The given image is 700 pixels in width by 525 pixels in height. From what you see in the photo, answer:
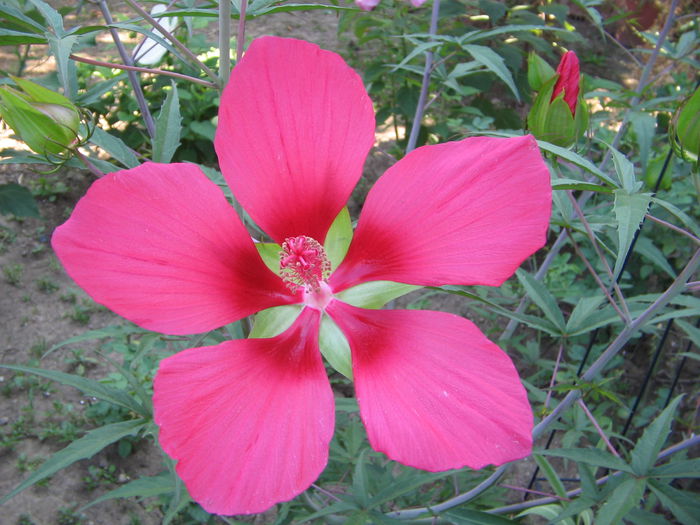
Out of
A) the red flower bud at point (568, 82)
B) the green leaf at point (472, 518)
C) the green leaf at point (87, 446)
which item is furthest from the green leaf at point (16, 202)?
the red flower bud at point (568, 82)

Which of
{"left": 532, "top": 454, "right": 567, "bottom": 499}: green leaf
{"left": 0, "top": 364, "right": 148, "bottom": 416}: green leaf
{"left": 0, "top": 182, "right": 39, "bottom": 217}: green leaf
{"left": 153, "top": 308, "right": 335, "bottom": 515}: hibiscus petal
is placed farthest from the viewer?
{"left": 0, "top": 182, "right": 39, "bottom": 217}: green leaf

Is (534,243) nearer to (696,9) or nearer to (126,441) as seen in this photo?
(126,441)

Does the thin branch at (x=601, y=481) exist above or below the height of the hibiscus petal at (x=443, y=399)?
below

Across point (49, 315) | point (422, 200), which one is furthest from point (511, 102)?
point (422, 200)

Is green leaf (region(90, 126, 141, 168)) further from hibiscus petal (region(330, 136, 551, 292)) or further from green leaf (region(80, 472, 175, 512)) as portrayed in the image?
green leaf (region(80, 472, 175, 512))

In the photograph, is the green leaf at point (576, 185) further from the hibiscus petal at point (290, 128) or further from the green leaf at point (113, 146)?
the green leaf at point (113, 146)

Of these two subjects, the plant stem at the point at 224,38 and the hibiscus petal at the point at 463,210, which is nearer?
the hibiscus petal at the point at 463,210

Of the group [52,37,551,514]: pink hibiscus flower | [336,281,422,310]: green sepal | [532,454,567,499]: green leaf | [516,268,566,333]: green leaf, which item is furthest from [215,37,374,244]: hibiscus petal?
[532,454,567,499]: green leaf
